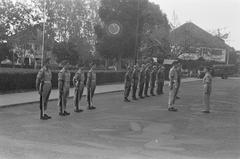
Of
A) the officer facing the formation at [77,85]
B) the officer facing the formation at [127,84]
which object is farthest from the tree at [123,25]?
the officer facing the formation at [77,85]

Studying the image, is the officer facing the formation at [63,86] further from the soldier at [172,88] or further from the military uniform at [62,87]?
the soldier at [172,88]

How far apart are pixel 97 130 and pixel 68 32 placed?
46265 mm

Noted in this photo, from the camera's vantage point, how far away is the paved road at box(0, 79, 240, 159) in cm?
805

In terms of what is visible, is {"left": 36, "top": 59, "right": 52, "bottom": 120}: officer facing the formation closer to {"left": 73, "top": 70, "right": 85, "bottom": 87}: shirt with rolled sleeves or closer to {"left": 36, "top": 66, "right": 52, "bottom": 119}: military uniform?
{"left": 36, "top": 66, "right": 52, "bottom": 119}: military uniform

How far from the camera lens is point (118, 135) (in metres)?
10.2

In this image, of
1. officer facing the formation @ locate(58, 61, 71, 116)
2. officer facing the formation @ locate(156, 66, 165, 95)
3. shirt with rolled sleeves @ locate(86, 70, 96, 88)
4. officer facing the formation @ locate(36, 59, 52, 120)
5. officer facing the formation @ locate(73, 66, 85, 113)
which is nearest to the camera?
officer facing the formation @ locate(36, 59, 52, 120)

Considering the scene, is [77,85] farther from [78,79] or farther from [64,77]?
[64,77]

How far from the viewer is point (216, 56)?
9188 cm

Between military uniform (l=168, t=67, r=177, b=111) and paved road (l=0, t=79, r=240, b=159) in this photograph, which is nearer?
paved road (l=0, t=79, r=240, b=159)

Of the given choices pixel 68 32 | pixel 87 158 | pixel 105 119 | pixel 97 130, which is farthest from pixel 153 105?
pixel 68 32

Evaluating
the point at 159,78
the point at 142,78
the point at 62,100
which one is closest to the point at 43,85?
the point at 62,100

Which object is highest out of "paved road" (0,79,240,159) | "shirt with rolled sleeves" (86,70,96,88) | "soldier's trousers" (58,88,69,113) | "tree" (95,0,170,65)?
"tree" (95,0,170,65)

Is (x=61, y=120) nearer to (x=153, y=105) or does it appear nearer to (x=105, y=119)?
(x=105, y=119)

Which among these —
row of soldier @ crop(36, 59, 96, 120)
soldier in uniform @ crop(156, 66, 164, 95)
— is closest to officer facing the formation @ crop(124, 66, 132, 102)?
row of soldier @ crop(36, 59, 96, 120)
